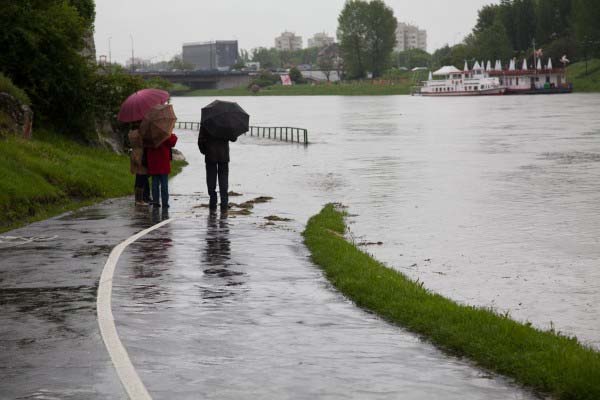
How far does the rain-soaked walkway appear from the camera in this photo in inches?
307

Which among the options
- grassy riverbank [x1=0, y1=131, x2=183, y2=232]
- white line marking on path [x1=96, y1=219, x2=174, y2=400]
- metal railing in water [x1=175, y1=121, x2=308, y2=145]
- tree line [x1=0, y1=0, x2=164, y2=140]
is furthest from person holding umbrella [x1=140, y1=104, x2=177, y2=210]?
metal railing in water [x1=175, y1=121, x2=308, y2=145]

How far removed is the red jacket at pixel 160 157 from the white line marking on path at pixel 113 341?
6382 millimetres

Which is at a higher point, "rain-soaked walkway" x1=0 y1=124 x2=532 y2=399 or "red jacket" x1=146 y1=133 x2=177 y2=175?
"red jacket" x1=146 y1=133 x2=177 y2=175

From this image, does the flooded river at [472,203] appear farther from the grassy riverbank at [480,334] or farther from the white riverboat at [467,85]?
the white riverboat at [467,85]

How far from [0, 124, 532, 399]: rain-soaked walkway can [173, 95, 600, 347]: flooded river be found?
3.14 m

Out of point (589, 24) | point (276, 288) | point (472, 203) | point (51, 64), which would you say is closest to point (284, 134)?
point (51, 64)

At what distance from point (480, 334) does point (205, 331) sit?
250 centimetres

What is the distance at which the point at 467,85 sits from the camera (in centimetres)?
19075

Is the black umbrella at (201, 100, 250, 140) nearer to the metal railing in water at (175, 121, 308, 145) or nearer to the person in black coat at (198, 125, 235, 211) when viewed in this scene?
the person in black coat at (198, 125, 235, 211)

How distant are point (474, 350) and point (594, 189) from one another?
26.2m

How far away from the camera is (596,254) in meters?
20.0

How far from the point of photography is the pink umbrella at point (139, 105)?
2230 centimetres

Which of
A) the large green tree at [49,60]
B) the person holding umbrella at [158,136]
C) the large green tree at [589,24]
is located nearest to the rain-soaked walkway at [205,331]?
the person holding umbrella at [158,136]

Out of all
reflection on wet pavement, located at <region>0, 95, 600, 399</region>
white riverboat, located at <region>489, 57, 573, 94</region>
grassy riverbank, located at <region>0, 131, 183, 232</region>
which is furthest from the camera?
white riverboat, located at <region>489, 57, 573, 94</region>
